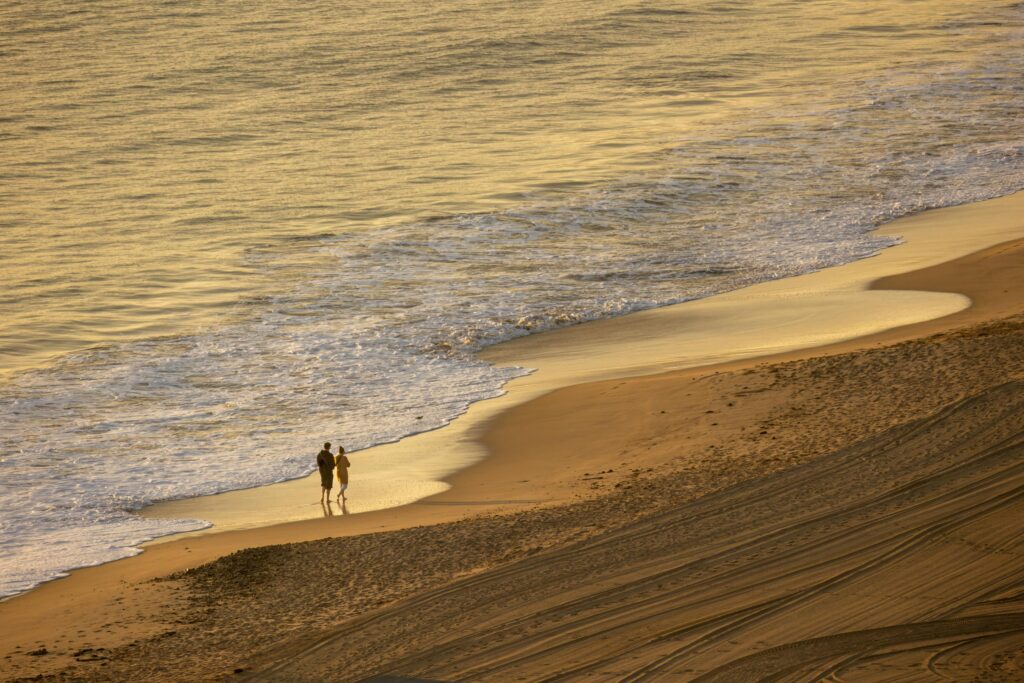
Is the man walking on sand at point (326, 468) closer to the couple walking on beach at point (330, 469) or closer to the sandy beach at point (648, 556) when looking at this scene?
the couple walking on beach at point (330, 469)

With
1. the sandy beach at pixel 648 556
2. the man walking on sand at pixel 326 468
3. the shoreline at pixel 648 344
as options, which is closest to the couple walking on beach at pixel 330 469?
the man walking on sand at pixel 326 468

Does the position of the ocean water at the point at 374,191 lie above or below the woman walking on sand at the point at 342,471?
above

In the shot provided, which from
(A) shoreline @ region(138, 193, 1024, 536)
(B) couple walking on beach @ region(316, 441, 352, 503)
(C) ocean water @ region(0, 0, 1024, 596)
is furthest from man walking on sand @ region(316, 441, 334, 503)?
(C) ocean water @ region(0, 0, 1024, 596)

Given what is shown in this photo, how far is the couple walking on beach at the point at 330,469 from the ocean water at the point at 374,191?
41.4 inches

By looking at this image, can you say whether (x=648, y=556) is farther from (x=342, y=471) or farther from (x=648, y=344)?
(x=648, y=344)

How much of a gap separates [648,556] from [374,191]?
871 inches

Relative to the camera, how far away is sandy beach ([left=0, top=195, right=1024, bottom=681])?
871cm

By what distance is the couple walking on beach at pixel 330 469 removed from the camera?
12.8 m

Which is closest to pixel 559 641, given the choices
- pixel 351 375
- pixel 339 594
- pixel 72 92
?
pixel 339 594

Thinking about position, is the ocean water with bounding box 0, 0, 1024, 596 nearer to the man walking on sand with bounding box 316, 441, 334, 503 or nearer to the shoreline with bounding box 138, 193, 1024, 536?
the shoreline with bounding box 138, 193, 1024, 536

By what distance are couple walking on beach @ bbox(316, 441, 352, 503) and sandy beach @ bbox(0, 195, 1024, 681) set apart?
322 millimetres

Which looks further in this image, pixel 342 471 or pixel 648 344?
pixel 648 344

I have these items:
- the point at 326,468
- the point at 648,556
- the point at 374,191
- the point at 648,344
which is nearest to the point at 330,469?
the point at 326,468

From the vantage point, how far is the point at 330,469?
510 inches
